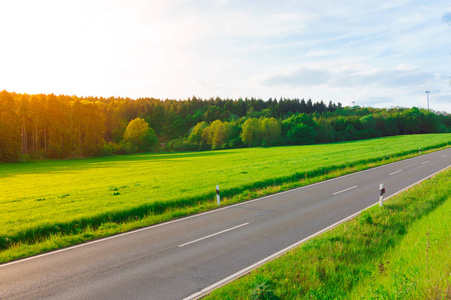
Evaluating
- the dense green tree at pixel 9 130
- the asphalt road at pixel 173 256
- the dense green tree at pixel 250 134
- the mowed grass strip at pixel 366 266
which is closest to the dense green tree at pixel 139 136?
the dense green tree at pixel 250 134

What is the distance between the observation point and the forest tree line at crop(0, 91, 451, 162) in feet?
237

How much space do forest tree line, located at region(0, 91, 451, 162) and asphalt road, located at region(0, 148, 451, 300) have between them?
6371 cm

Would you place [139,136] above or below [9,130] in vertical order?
below

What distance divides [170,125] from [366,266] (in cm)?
13254

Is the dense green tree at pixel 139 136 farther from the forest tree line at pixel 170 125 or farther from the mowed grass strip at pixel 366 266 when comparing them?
the mowed grass strip at pixel 366 266

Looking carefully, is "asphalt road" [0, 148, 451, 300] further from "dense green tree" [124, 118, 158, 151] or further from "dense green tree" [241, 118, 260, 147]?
"dense green tree" [241, 118, 260, 147]

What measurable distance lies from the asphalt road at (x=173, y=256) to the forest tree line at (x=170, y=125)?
209 feet

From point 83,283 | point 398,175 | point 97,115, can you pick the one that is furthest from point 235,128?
point 83,283

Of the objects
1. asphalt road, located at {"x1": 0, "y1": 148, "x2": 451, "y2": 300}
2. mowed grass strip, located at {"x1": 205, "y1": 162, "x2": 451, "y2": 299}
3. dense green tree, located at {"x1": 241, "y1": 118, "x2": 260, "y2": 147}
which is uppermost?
dense green tree, located at {"x1": 241, "y1": 118, "x2": 260, "y2": 147}

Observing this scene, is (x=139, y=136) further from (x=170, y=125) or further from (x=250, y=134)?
(x=170, y=125)

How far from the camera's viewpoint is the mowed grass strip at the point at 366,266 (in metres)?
5.36

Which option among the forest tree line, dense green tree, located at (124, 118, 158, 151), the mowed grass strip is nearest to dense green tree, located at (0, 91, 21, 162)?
the forest tree line

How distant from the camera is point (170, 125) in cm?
13562

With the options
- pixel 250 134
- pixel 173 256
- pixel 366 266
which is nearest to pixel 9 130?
pixel 250 134
